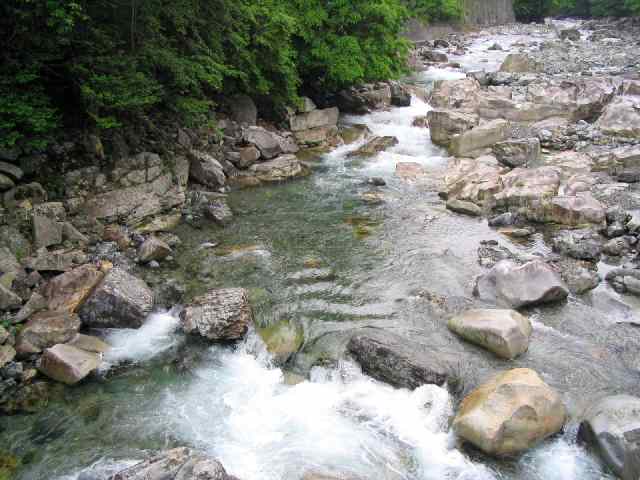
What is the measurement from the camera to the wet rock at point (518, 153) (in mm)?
15719

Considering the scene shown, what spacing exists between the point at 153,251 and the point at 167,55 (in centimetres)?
463

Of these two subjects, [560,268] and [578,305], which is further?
[560,268]

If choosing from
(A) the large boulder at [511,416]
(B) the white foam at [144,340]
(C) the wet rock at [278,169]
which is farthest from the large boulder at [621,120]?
(B) the white foam at [144,340]

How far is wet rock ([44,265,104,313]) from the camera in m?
8.45

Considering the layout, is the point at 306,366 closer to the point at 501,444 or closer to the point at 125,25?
the point at 501,444

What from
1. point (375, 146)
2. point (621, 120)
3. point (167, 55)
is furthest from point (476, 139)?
point (167, 55)

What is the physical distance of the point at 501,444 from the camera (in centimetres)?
600

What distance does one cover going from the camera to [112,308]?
848 cm

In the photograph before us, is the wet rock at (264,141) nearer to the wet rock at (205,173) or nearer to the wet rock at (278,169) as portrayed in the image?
the wet rock at (278,169)

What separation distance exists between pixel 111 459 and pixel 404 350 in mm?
4143

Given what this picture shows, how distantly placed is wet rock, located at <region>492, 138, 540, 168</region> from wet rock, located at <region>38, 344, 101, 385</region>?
1296 centimetres

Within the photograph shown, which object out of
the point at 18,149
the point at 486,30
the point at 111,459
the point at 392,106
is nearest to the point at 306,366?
the point at 111,459

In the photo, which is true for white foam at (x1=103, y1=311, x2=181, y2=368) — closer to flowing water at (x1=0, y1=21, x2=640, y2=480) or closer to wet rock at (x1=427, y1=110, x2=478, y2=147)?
flowing water at (x1=0, y1=21, x2=640, y2=480)

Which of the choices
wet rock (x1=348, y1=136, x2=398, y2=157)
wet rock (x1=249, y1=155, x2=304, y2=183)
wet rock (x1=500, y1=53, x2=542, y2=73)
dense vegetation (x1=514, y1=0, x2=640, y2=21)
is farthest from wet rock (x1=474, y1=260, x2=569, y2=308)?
dense vegetation (x1=514, y1=0, x2=640, y2=21)
